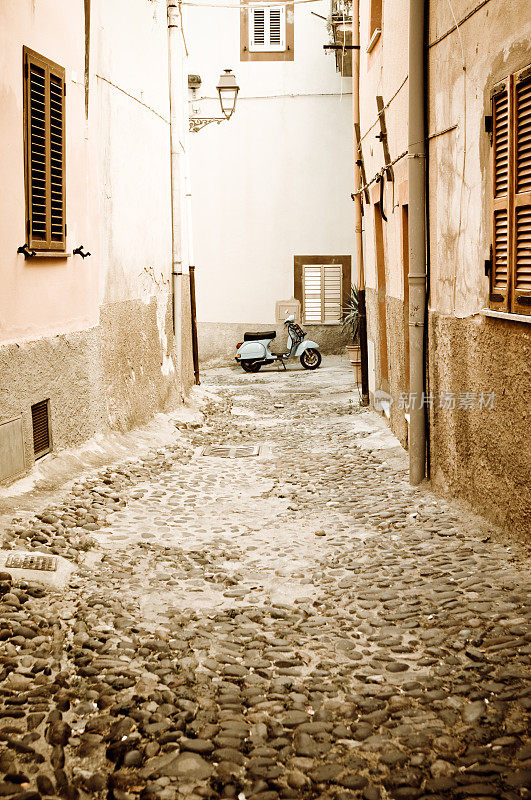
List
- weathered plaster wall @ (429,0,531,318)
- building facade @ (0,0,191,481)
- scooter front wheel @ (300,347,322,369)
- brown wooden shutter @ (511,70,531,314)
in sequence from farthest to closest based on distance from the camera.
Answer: scooter front wheel @ (300,347,322,369) → building facade @ (0,0,191,481) → weathered plaster wall @ (429,0,531,318) → brown wooden shutter @ (511,70,531,314)

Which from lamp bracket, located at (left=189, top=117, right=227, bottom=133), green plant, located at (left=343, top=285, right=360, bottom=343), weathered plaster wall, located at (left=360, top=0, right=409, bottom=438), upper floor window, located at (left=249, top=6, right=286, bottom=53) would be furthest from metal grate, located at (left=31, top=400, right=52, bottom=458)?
upper floor window, located at (left=249, top=6, right=286, bottom=53)

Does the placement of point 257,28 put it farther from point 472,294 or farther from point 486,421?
point 486,421

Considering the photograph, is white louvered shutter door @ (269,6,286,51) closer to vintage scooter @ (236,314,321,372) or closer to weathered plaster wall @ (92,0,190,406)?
vintage scooter @ (236,314,321,372)

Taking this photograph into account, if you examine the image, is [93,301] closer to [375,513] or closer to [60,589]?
[375,513]

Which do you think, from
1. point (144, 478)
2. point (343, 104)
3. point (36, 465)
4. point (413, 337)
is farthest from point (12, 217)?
point (343, 104)

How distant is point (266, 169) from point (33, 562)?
52.6 feet

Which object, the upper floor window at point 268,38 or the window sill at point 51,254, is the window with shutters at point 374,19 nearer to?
the window sill at point 51,254

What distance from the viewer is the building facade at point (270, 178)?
20.0m

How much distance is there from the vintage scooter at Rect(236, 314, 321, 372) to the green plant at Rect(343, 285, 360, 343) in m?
0.81

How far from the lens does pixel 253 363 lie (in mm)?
18719

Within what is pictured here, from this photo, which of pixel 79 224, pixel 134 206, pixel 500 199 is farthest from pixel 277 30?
pixel 500 199

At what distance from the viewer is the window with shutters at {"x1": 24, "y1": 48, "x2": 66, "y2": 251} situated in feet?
23.5

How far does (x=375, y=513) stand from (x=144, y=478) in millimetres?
2326

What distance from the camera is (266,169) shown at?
20.1m
